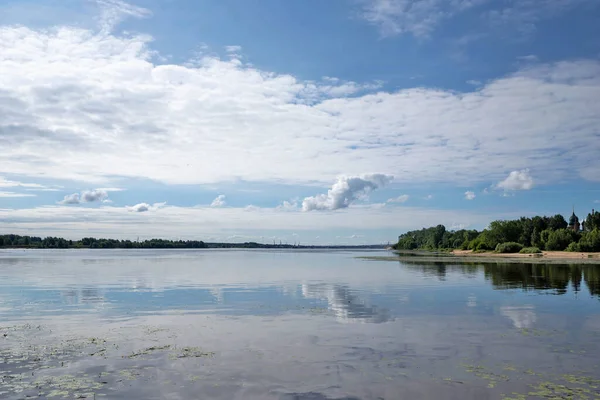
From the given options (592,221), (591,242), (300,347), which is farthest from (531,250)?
(300,347)

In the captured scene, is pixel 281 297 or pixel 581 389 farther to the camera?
pixel 281 297

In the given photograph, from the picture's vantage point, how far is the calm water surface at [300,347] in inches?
659

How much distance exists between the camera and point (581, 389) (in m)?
16.4

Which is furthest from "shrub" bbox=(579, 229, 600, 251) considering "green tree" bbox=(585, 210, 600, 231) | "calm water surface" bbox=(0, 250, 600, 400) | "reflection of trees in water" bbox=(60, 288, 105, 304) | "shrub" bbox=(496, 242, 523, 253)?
"reflection of trees in water" bbox=(60, 288, 105, 304)

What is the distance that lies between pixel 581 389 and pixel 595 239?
536 ft

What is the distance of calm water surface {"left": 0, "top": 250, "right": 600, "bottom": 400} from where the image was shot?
54.9 feet

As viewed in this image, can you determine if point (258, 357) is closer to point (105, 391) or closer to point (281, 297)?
point (105, 391)

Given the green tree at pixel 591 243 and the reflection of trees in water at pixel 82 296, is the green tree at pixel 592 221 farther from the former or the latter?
the reflection of trees in water at pixel 82 296

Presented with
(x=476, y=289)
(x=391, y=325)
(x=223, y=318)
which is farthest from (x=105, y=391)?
(x=476, y=289)

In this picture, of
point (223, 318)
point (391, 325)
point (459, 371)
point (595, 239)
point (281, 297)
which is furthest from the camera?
point (595, 239)

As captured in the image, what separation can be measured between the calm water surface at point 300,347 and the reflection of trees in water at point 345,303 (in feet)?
0.57

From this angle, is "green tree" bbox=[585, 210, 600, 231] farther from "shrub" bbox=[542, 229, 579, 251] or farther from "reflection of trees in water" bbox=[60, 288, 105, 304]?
"reflection of trees in water" bbox=[60, 288, 105, 304]

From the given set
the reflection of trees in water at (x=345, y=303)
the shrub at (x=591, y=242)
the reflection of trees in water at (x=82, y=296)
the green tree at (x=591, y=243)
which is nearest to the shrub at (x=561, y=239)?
the green tree at (x=591, y=243)

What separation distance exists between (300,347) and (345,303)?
52.5 ft
